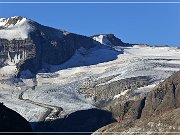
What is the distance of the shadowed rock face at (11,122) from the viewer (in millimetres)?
80056

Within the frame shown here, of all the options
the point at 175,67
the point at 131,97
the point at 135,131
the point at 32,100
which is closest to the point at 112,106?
the point at 131,97

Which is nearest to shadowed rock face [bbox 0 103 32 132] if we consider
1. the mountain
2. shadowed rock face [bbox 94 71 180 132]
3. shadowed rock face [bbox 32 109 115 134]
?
the mountain

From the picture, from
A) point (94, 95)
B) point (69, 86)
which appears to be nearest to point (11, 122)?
point (94, 95)

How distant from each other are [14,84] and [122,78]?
1168 inches

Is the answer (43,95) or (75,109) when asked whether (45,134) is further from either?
(43,95)

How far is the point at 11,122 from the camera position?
8306cm

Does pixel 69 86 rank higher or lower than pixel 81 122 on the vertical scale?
higher

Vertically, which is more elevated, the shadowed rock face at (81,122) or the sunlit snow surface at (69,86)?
the sunlit snow surface at (69,86)

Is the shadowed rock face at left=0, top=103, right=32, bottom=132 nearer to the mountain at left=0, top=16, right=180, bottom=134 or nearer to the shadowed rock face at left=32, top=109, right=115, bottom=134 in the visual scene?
the mountain at left=0, top=16, right=180, bottom=134

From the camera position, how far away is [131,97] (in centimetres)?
15262

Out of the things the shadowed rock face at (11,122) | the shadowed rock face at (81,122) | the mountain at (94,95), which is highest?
the shadowed rock face at (11,122)

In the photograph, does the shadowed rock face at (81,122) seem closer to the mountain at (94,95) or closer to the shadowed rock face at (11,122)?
the mountain at (94,95)

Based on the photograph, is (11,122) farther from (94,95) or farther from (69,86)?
(69,86)

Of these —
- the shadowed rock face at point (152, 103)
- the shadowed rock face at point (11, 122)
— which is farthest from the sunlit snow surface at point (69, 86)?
the shadowed rock face at point (11, 122)
